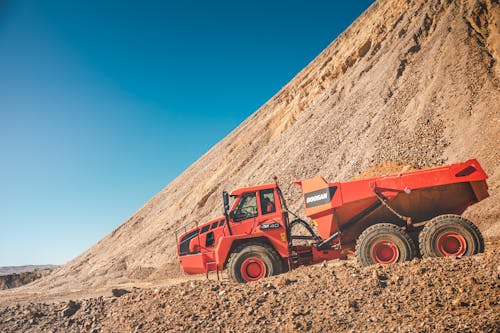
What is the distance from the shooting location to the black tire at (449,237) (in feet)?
21.7

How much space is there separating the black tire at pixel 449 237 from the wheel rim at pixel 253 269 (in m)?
3.49

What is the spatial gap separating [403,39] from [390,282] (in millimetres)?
25698

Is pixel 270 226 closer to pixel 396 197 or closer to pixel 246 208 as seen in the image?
pixel 246 208

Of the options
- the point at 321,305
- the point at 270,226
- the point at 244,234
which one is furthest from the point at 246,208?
the point at 321,305

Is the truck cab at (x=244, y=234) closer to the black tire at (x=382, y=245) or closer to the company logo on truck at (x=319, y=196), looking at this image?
the company logo on truck at (x=319, y=196)

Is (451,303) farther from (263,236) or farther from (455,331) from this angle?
(263,236)

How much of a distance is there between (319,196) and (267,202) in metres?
1.32

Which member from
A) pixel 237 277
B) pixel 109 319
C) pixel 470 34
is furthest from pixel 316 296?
pixel 470 34

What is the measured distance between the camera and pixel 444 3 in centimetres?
2494

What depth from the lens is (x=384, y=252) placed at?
707cm

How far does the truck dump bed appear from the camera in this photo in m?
7.25

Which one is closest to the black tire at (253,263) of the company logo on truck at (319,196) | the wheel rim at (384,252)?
the company logo on truck at (319,196)

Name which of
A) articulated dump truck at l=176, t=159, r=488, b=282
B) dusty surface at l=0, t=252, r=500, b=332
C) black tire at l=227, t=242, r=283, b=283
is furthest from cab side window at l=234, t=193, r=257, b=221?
dusty surface at l=0, t=252, r=500, b=332

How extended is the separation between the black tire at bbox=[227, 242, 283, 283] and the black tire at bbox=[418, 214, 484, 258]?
3.18 m
